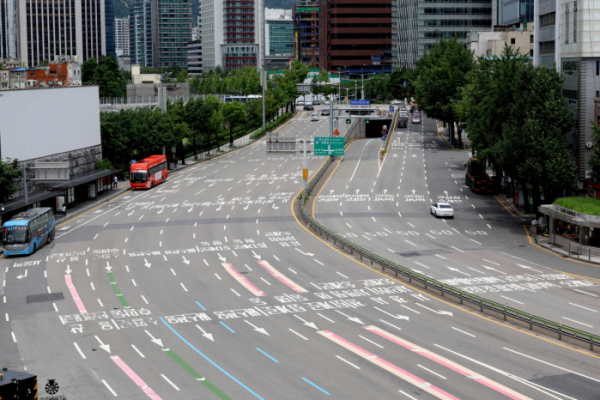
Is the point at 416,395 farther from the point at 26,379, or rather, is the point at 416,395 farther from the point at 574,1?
the point at 574,1

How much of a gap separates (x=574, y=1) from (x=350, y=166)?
4213cm

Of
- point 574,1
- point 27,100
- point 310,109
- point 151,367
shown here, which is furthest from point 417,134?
point 151,367

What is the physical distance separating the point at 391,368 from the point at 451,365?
8.43ft

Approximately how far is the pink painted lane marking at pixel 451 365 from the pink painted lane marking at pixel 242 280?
952 cm

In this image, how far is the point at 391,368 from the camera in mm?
29234

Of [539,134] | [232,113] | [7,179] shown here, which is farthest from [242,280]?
[232,113]

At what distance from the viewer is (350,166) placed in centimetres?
10012

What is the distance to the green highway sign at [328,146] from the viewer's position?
298 feet

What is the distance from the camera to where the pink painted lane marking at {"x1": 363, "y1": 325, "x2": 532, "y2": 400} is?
26469mm

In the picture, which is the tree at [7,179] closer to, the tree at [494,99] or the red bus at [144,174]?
the red bus at [144,174]

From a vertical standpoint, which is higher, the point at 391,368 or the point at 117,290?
the point at 117,290

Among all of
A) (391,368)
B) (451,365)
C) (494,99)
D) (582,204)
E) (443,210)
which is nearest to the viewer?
(391,368)

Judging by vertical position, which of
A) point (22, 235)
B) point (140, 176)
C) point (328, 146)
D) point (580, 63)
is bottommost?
point (22, 235)

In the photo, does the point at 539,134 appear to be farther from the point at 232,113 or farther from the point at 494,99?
the point at 232,113
